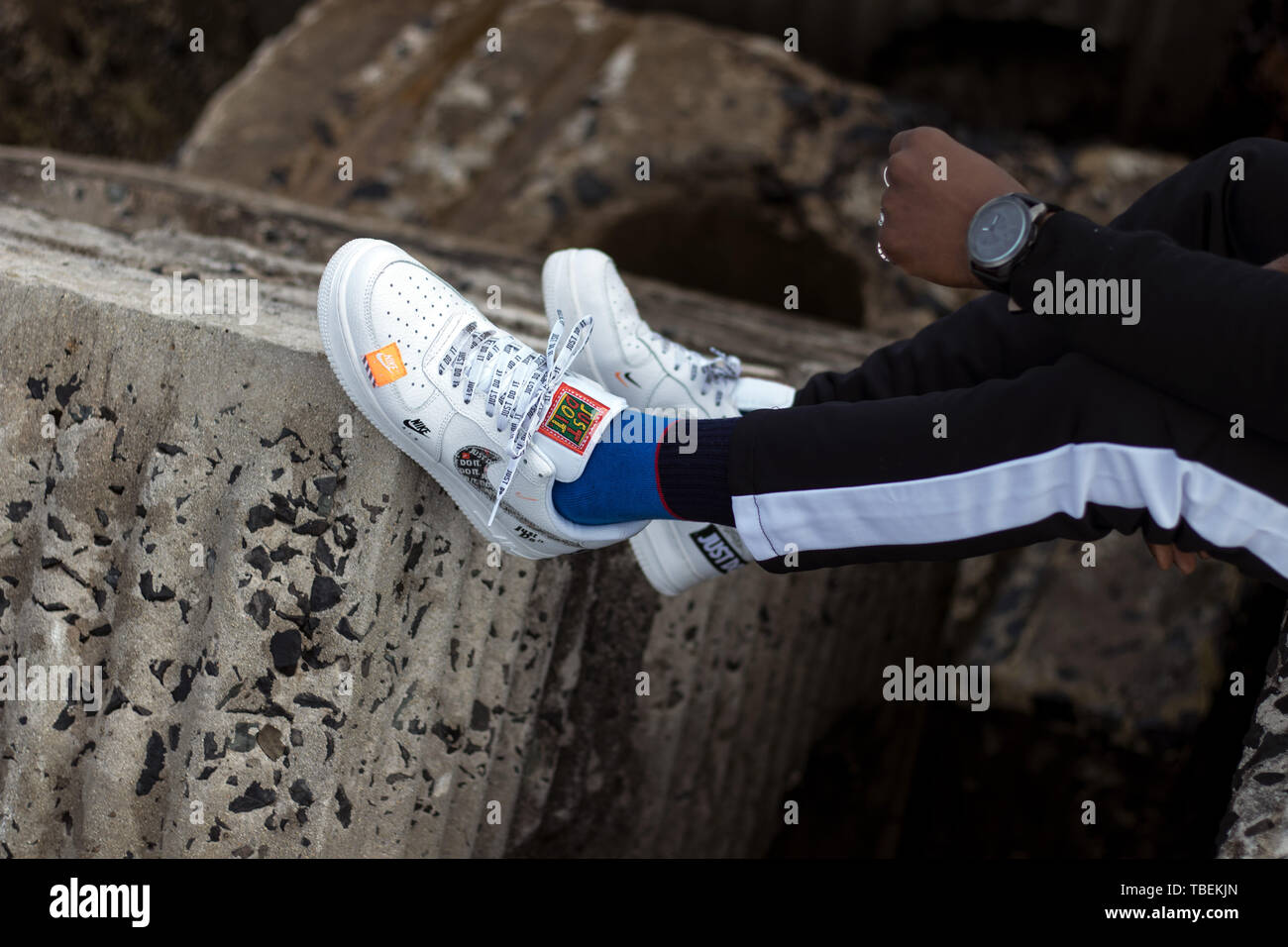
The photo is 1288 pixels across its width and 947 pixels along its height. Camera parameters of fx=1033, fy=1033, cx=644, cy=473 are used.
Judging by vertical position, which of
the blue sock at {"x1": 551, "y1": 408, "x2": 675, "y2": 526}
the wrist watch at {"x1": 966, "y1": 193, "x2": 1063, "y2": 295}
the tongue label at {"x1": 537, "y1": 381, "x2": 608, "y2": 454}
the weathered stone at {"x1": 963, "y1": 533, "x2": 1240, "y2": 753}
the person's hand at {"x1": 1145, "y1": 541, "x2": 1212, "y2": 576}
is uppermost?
the wrist watch at {"x1": 966, "y1": 193, "x2": 1063, "y2": 295}

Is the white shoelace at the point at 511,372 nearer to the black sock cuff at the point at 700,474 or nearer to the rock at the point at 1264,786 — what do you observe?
the black sock cuff at the point at 700,474

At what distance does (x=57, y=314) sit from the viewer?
91 cm

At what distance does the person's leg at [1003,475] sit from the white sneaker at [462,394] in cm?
12

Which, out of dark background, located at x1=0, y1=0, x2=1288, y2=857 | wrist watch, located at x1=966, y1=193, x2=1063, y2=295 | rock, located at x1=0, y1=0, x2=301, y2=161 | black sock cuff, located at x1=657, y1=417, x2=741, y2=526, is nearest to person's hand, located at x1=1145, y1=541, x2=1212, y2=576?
wrist watch, located at x1=966, y1=193, x2=1063, y2=295

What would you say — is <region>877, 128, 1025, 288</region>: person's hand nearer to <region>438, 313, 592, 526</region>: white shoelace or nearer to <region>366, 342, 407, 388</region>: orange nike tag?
<region>438, 313, 592, 526</region>: white shoelace

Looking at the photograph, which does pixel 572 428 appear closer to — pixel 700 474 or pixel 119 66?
pixel 700 474

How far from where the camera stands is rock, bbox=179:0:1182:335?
6.58 ft

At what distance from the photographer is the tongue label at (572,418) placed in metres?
0.92

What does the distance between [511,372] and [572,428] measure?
0.08 metres

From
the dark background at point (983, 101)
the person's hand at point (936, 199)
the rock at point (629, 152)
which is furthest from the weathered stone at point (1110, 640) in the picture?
the person's hand at point (936, 199)

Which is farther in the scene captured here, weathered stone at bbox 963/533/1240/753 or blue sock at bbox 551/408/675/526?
weathered stone at bbox 963/533/1240/753

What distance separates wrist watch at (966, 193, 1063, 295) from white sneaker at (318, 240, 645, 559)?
335 mm

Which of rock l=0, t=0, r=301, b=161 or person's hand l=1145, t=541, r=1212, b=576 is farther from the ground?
rock l=0, t=0, r=301, b=161

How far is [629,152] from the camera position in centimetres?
200
